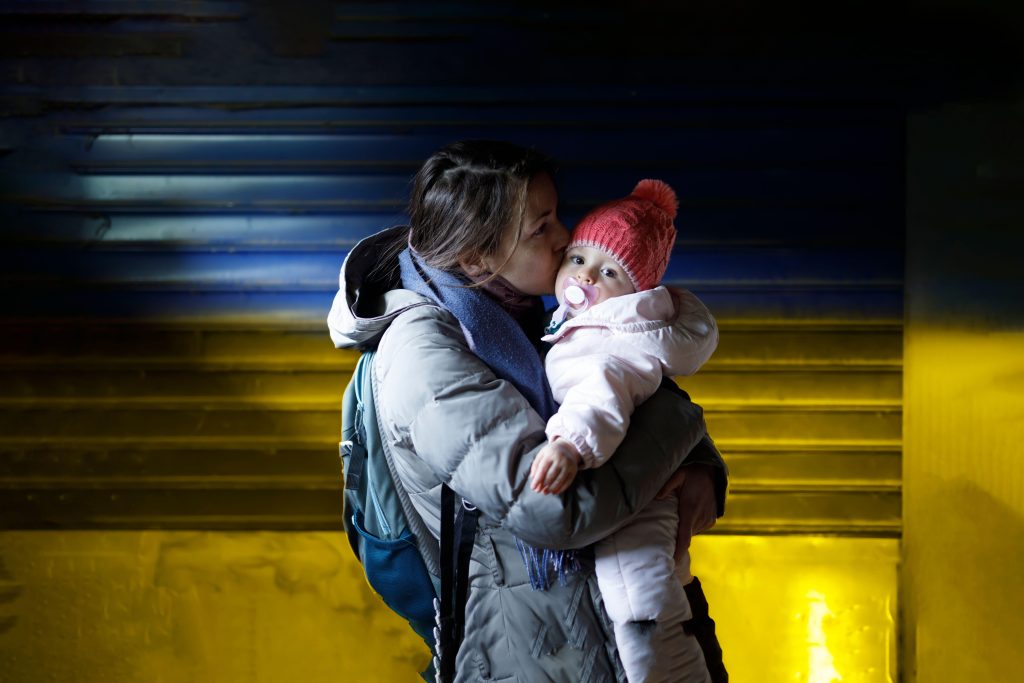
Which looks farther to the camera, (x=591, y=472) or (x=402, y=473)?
(x=402, y=473)

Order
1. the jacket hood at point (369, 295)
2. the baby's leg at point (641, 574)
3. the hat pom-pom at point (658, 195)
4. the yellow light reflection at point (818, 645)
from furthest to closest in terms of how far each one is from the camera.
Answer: the yellow light reflection at point (818, 645)
the hat pom-pom at point (658, 195)
the jacket hood at point (369, 295)
the baby's leg at point (641, 574)

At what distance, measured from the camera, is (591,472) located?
160 cm

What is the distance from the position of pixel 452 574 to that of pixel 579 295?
0.54 m

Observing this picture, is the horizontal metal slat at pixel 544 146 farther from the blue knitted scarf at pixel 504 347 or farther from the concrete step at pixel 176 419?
the blue knitted scarf at pixel 504 347

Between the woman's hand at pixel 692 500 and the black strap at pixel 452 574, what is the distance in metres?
0.37

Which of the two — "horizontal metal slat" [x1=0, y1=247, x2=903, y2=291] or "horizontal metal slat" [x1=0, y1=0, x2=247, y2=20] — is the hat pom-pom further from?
"horizontal metal slat" [x1=0, y1=0, x2=247, y2=20]

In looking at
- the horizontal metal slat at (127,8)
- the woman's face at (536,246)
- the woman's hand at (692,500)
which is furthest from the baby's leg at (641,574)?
the horizontal metal slat at (127,8)

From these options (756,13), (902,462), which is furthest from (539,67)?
(902,462)

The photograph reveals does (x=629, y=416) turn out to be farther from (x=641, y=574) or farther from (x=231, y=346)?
(x=231, y=346)

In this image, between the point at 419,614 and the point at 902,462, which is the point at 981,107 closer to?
the point at 902,462

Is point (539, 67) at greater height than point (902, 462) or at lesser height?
greater

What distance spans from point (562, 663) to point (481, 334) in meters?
0.57

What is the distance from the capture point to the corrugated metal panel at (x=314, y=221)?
3.53 meters

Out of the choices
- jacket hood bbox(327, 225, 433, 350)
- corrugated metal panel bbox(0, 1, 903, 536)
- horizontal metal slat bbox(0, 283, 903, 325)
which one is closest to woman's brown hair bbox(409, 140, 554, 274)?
jacket hood bbox(327, 225, 433, 350)
